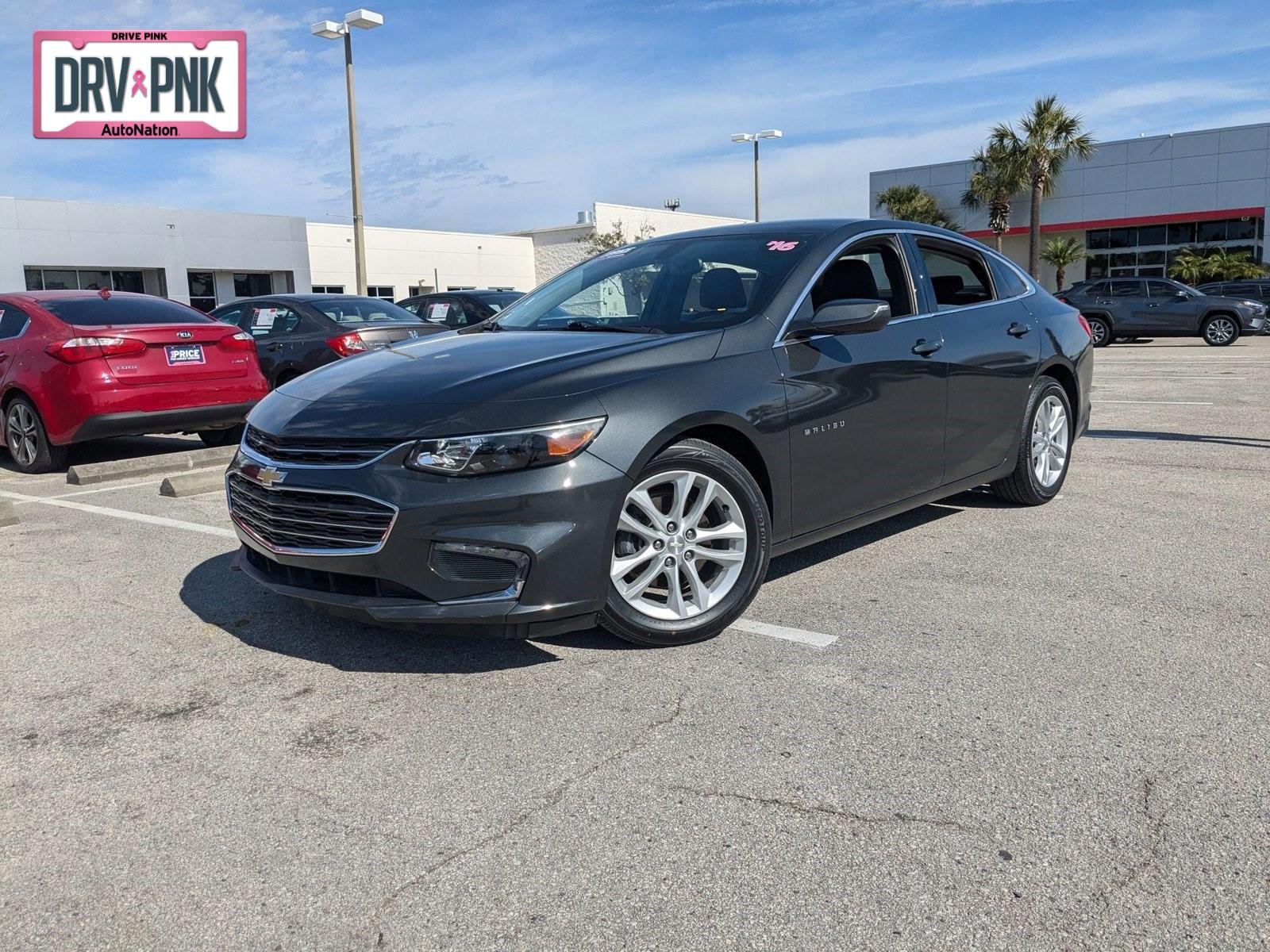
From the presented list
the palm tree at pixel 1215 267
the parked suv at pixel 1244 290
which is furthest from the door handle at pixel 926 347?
the palm tree at pixel 1215 267

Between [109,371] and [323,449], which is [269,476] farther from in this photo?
[109,371]

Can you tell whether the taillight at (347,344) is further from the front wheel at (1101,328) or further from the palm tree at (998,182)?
the palm tree at (998,182)

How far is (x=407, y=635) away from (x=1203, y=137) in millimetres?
42884

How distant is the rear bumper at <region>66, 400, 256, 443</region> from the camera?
8094 mm

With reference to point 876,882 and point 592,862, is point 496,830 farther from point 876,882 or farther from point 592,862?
point 876,882

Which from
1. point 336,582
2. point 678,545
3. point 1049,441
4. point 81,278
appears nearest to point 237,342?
point 336,582

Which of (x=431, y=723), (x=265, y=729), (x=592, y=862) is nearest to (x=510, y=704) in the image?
(x=431, y=723)

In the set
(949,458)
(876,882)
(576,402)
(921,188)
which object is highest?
(921,188)

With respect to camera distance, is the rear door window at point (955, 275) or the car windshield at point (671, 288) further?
the rear door window at point (955, 275)

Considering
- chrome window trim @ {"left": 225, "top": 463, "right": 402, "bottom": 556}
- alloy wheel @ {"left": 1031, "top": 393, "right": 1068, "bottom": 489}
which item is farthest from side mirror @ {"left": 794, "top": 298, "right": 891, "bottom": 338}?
alloy wheel @ {"left": 1031, "top": 393, "right": 1068, "bottom": 489}

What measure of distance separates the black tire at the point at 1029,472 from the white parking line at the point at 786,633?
2362mm

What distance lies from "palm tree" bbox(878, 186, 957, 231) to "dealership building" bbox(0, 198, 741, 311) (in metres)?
9.85

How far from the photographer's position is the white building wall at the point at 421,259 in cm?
4797

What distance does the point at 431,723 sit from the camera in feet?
10.9
